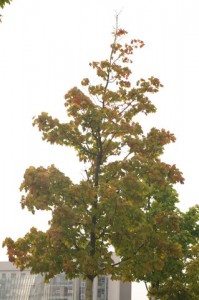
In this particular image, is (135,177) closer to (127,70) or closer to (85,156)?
(85,156)

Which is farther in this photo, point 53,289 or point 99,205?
point 53,289

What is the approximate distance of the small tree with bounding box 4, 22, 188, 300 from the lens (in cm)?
1276

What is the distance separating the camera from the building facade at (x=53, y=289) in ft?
156

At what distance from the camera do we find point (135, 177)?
13.0 m

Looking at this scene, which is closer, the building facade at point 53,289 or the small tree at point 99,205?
the small tree at point 99,205

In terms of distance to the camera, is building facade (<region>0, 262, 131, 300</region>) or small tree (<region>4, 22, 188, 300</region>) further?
building facade (<region>0, 262, 131, 300</region>)

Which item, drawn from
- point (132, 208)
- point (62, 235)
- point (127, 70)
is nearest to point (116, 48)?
point (127, 70)

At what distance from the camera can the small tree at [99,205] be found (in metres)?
12.8

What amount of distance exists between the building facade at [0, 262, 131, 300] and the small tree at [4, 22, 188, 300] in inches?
1394

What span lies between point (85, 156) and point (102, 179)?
1.50 meters

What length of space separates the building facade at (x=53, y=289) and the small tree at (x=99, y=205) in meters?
35.4

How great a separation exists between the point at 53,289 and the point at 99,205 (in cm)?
3825

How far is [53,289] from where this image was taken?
156 ft

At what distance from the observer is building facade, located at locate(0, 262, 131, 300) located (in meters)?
47.5
